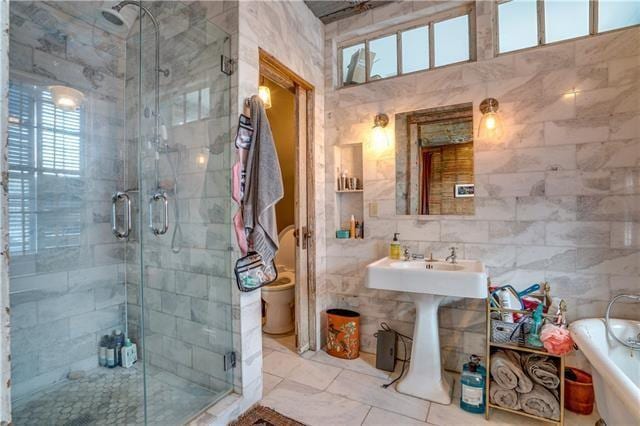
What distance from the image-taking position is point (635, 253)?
5.91 ft

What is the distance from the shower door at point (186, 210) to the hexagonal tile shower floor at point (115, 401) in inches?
0.8

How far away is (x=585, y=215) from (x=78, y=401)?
3.39 metres

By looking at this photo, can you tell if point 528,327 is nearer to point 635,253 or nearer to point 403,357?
point 635,253

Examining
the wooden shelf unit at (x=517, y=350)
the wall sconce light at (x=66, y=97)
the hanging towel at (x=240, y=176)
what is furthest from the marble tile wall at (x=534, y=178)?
the wall sconce light at (x=66, y=97)

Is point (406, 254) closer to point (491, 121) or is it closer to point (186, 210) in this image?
point (491, 121)

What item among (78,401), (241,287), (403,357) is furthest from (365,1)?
(78,401)

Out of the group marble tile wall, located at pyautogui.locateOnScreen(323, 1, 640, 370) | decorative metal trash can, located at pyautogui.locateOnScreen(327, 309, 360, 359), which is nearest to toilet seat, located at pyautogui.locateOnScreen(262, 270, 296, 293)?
decorative metal trash can, located at pyautogui.locateOnScreen(327, 309, 360, 359)

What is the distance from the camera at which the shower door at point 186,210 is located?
6.15ft

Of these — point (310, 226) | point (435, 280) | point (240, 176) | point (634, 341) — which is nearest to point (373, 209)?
point (310, 226)

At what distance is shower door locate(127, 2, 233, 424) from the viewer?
187cm

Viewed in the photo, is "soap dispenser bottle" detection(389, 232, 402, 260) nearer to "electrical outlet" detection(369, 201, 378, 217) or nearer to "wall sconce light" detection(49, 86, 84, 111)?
"electrical outlet" detection(369, 201, 378, 217)

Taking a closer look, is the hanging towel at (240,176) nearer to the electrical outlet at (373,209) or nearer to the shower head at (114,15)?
the electrical outlet at (373,209)

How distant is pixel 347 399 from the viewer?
1936 millimetres

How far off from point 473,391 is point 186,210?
214cm
